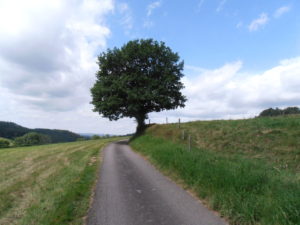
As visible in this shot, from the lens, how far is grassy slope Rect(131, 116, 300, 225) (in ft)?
13.8

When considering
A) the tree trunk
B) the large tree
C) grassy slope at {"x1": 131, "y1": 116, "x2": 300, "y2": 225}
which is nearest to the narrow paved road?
grassy slope at {"x1": 131, "y1": 116, "x2": 300, "y2": 225}

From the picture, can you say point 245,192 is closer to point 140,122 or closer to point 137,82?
point 137,82

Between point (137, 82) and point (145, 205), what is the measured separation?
22851mm

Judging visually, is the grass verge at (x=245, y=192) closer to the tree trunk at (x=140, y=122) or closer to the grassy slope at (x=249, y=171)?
the grassy slope at (x=249, y=171)

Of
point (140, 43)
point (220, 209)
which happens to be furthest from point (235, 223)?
point (140, 43)

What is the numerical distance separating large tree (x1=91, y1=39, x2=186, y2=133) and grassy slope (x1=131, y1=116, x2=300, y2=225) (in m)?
13.1

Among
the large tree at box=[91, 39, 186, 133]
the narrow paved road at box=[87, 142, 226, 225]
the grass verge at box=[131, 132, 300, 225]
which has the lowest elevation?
the narrow paved road at box=[87, 142, 226, 225]

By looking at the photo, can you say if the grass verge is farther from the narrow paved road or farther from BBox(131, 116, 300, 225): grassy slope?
the narrow paved road

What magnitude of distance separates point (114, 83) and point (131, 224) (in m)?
22.6

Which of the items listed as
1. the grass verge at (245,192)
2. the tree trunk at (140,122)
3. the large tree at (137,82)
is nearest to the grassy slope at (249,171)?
the grass verge at (245,192)

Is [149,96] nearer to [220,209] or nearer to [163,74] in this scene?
[163,74]

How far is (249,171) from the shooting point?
6.17m

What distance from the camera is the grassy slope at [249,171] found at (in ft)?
13.8

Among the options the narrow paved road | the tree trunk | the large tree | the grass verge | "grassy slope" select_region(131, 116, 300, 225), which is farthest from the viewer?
the tree trunk
